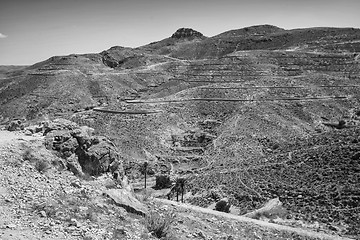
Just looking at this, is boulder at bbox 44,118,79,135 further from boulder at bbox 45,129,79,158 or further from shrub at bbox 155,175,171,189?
shrub at bbox 155,175,171,189

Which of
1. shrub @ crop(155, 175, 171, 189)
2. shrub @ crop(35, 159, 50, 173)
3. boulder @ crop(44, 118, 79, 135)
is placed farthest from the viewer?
shrub @ crop(155, 175, 171, 189)

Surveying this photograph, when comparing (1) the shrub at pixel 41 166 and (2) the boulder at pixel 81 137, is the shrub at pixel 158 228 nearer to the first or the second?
(1) the shrub at pixel 41 166

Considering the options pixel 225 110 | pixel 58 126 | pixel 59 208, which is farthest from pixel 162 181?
pixel 59 208

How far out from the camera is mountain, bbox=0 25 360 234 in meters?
27.6

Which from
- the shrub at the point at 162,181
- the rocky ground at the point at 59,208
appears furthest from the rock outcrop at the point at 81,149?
the shrub at the point at 162,181

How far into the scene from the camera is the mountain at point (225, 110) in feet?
90.7

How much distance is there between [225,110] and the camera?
54.3 metres

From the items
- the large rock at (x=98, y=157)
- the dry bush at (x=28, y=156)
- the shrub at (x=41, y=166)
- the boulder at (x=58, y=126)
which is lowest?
the large rock at (x=98, y=157)

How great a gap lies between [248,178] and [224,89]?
35.6 meters

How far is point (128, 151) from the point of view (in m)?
42.2

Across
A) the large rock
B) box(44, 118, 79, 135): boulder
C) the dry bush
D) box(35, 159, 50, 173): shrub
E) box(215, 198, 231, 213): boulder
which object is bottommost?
box(215, 198, 231, 213): boulder

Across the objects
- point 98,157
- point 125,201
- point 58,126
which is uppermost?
point 58,126

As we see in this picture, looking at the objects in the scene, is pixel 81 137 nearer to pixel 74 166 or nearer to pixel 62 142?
pixel 62 142

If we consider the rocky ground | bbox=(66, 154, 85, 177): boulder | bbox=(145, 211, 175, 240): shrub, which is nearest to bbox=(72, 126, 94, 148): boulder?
the rocky ground
